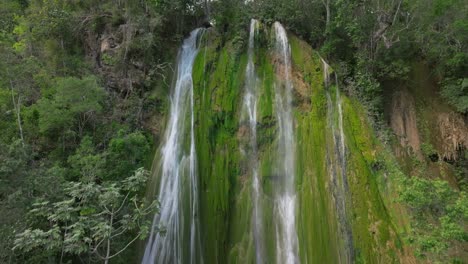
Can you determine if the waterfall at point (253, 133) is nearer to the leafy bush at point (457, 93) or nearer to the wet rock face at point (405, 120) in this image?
the wet rock face at point (405, 120)

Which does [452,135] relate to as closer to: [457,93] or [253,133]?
[457,93]

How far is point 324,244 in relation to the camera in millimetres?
10016

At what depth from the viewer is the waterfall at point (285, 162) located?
10.3 m

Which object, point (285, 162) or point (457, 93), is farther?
point (457, 93)

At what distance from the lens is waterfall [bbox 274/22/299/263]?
10.3 m

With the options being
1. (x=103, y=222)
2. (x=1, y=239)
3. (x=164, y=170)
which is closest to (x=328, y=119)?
(x=164, y=170)

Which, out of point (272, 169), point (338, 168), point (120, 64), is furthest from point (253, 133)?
point (120, 64)

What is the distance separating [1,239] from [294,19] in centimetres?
1296

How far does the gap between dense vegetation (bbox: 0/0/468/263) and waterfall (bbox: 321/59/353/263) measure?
1.38 metres

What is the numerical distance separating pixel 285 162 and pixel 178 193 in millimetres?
3941

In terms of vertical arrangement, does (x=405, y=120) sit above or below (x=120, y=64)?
below

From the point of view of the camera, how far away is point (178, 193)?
1105 cm

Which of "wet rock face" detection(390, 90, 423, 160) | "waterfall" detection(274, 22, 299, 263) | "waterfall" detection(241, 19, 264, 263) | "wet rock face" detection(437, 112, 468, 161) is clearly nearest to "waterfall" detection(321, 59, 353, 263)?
"waterfall" detection(274, 22, 299, 263)

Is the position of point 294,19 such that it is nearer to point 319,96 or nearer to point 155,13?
point 319,96
